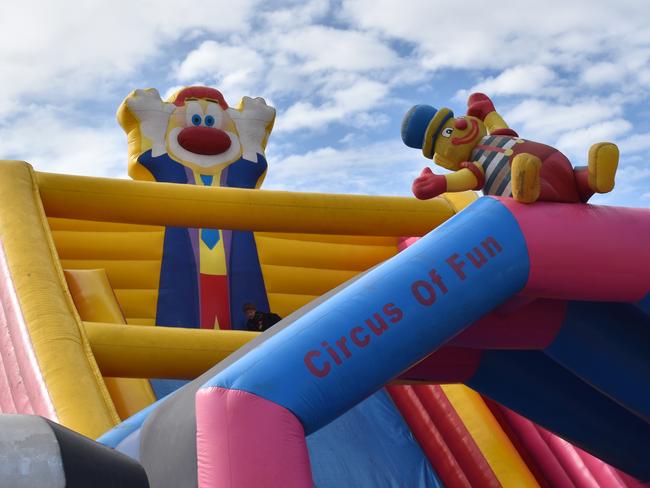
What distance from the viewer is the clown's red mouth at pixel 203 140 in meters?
5.68

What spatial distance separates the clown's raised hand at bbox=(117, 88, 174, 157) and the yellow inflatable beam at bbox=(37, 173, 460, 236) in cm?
161

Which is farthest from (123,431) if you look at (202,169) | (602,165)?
(202,169)

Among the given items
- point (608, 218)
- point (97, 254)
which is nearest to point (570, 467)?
point (608, 218)

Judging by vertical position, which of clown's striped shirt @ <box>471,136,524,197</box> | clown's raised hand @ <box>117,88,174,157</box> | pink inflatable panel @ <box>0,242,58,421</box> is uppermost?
clown's raised hand @ <box>117,88,174,157</box>

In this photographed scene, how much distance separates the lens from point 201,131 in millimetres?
5695

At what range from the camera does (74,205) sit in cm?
397

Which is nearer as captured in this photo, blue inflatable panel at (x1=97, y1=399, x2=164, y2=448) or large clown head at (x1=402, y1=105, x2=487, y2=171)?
blue inflatable panel at (x1=97, y1=399, x2=164, y2=448)

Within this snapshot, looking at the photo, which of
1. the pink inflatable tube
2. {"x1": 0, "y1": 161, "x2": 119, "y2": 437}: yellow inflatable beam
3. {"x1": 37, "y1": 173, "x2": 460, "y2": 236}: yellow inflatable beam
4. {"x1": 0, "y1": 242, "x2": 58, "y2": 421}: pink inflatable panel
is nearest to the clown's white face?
{"x1": 37, "y1": 173, "x2": 460, "y2": 236}: yellow inflatable beam

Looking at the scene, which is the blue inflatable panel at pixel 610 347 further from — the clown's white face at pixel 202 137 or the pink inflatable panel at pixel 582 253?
the clown's white face at pixel 202 137

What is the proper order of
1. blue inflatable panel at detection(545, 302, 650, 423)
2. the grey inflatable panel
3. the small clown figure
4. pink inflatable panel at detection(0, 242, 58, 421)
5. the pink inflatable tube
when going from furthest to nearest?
1. pink inflatable panel at detection(0, 242, 58, 421)
2. blue inflatable panel at detection(545, 302, 650, 423)
3. the small clown figure
4. the pink inflatable tube
5. the grey inflatable panel

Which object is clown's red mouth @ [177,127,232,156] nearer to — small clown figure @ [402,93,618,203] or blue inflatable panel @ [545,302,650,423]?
small clown figure @ [402,93,618,203]

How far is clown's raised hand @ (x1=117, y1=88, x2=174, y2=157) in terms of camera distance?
568 cm

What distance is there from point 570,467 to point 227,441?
2.10 meters

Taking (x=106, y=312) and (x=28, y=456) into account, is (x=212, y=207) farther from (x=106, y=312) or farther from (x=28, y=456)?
(x=28, y=456)
